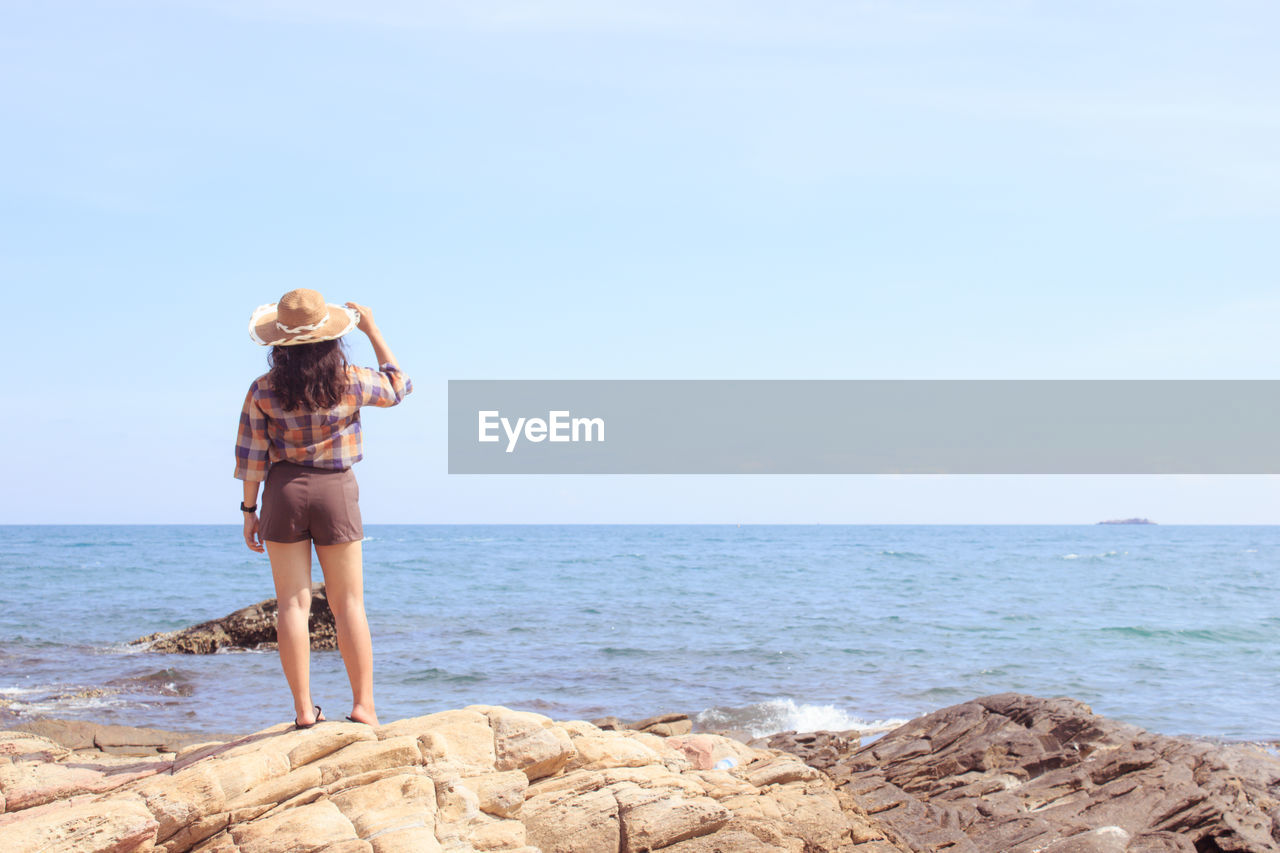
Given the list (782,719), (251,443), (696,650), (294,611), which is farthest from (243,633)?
(251,443)

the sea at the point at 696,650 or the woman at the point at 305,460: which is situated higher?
the woman at the point at 305,460

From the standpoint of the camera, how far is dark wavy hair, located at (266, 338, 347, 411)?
4566mm

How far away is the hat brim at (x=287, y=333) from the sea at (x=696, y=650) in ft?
25.0

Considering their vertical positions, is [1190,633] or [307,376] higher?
[307,376]

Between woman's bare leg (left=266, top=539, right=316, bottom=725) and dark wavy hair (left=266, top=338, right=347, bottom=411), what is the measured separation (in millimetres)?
740

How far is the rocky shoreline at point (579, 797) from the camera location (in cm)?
399

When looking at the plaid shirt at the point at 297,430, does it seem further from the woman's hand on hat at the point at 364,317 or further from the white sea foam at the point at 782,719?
the white sea foam at the point at 782,719

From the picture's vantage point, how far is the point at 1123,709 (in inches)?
534

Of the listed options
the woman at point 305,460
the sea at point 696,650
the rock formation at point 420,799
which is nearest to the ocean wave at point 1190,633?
the sea at point 696,650

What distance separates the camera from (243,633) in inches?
653

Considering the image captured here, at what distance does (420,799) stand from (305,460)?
1.73 meters

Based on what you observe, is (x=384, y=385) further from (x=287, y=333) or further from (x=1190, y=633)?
(x=1190, y=633)

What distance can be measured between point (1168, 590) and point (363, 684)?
114 ft

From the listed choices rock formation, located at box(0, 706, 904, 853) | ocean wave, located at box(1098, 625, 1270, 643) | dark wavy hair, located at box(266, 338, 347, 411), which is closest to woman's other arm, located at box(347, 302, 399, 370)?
dark wavy hair, located at box(266, 338, 347, 411)
